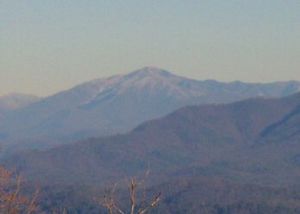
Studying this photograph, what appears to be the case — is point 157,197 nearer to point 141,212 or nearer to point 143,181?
point 141,212

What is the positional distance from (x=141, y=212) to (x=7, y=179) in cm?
1487

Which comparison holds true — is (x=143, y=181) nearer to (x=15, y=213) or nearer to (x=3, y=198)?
(x=15, y=213)

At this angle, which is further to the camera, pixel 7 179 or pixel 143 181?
pixel 7 179

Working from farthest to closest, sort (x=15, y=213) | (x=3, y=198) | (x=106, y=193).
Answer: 1. (x=3, y=198)
2. (x=15, y=213)
3. (x=106, y=193)

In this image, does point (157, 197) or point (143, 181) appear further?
point (143, 181)

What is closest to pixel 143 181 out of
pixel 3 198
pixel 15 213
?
pixel 15 213

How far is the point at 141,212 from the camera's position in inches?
757

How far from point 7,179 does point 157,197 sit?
1503cm

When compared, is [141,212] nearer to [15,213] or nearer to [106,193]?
[106,193]

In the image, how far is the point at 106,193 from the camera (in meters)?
20.2

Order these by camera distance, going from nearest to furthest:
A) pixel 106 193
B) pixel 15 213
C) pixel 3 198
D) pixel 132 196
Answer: pixel 132 196, pixel 106 193, pixel 15 213, pixel 3 198

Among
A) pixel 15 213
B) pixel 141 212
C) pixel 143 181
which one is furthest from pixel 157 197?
pixel 15 213

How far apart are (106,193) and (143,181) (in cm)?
121

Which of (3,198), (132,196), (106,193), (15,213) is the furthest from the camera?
(3,198)
